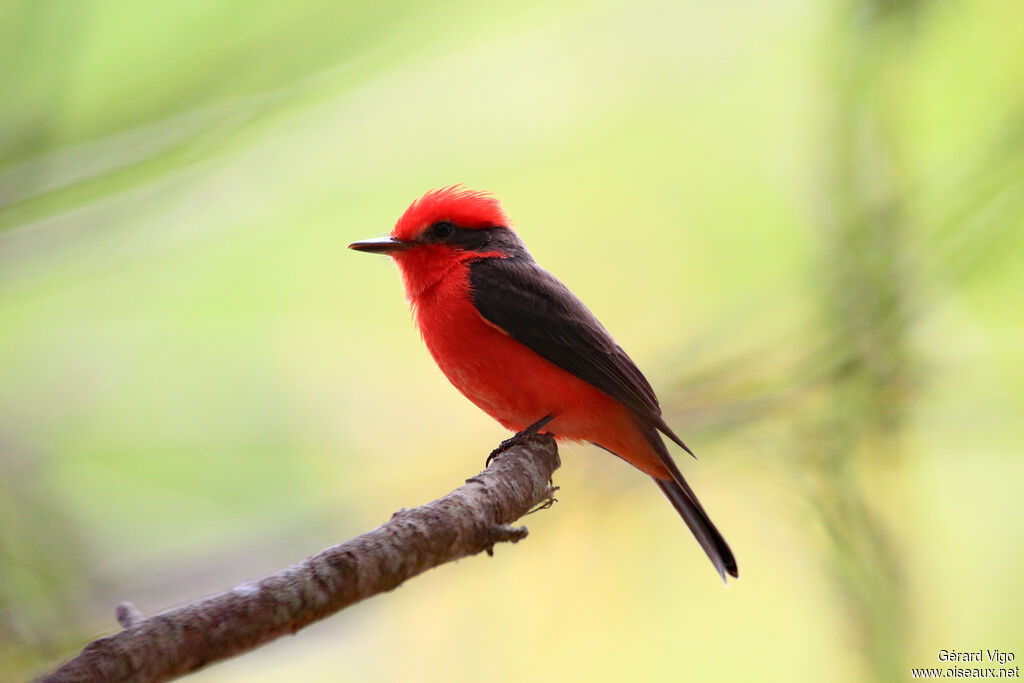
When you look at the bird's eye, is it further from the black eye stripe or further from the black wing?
the black wing

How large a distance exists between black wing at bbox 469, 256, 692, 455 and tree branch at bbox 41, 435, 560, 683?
130 cm

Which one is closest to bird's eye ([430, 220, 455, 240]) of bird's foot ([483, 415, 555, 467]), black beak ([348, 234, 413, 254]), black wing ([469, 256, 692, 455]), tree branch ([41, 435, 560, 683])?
black beak ([348, 234, 413, 254])

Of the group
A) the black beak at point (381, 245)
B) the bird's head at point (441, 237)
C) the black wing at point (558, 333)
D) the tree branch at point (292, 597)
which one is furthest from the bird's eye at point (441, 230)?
the tree branch at point (292, 597)

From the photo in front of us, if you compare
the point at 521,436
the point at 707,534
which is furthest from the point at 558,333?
the point at 707,534

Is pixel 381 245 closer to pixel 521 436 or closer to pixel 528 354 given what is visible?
pixel 528 354

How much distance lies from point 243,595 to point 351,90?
2.48 meters

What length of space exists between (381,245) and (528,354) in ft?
2.90

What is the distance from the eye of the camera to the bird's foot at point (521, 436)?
144 inches

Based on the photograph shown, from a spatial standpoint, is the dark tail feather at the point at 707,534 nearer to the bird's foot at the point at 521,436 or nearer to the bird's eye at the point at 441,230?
the bird's foot at the point at 521,436

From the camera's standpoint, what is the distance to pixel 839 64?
381 cm

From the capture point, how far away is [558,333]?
387 cm

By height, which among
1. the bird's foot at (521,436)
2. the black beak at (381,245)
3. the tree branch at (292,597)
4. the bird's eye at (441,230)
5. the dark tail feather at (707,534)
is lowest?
the tree branch at (292,597)

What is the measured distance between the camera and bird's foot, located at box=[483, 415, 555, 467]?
365 cm

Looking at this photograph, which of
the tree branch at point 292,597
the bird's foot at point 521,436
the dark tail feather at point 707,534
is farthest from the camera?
the dark tail feather at point 707,534
